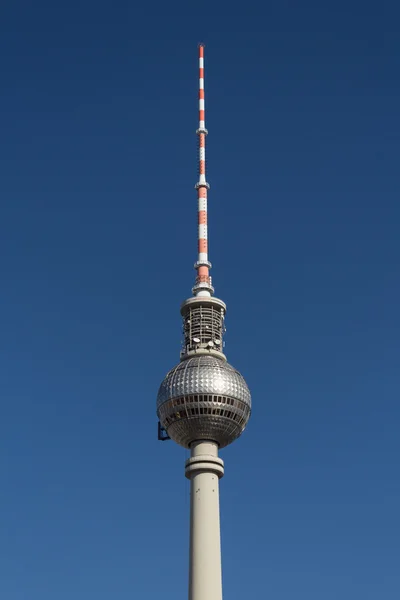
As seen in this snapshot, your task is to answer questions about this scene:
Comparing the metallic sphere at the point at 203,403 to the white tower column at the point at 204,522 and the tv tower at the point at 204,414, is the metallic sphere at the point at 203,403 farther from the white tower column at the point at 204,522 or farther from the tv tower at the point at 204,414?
the white tower column at the point at 204,522

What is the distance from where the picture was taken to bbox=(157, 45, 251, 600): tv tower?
95.2 metres

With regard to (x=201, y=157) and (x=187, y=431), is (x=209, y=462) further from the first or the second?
(x=201, y=157)

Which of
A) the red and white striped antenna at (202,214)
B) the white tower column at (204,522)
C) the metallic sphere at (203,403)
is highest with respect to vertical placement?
the red and white striped antenna at (202,214)

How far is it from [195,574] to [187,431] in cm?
1719

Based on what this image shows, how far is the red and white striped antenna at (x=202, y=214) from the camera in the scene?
380 ft

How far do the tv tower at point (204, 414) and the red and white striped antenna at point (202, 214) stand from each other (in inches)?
64.0

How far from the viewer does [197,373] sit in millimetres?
104062

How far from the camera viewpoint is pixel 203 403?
102 m

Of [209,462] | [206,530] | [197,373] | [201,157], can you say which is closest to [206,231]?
[201,157]

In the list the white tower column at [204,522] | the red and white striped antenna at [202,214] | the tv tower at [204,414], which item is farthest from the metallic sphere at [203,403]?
the red and white striped antenna at [202,214]

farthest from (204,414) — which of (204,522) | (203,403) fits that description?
(204,522)

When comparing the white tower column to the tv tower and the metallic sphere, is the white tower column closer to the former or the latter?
the tv tower

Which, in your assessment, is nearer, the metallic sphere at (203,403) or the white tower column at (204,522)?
the white tower column at (204,522)

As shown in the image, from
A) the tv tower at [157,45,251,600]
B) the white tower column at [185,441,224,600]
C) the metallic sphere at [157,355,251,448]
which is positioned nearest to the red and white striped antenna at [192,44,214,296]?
the tv tower at [157,45,251,600]
